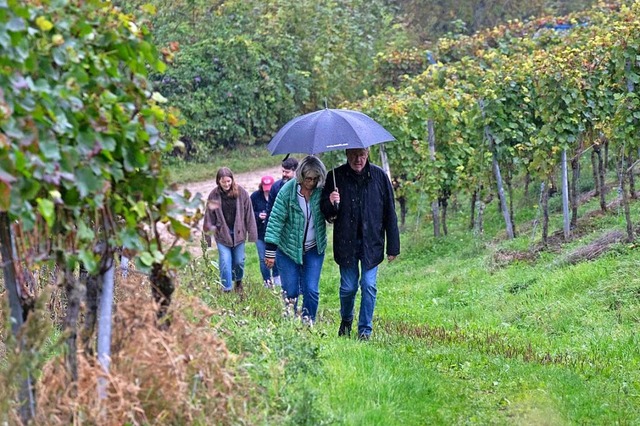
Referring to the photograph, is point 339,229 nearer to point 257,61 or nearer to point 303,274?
point 303,274

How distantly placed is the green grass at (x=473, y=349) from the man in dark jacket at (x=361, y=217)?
0.52 m

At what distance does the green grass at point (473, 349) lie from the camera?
558 cm

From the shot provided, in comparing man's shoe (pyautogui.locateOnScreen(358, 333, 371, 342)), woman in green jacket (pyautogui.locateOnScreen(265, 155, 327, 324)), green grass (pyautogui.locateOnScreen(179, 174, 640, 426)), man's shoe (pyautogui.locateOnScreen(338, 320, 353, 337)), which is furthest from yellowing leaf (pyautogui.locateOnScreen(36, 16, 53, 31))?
man's shoe (pyautogui.locateOnScreen(338, 320, 353, 337))

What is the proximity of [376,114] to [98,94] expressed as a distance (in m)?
12.2

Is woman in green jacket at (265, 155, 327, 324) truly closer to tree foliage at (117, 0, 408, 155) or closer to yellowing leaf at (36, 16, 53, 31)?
yellowing leaf at (36, 16, 53, 31)

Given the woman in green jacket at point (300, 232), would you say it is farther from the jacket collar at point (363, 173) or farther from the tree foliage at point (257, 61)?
the tree foliage at point (257, 61)

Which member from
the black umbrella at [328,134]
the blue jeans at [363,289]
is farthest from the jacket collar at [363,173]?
the blue jeans at [363,289]

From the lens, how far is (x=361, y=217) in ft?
25.5

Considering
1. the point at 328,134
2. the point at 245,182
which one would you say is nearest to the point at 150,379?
the point at 328,134

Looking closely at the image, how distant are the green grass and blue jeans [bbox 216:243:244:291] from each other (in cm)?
28

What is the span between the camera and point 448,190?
1592 cm

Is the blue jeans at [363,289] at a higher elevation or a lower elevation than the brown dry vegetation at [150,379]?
lower

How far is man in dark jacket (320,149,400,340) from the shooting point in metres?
7.77

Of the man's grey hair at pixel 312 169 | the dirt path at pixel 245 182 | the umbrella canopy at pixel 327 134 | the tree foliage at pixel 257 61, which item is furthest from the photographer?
the tree foliage at pixel 257 61
